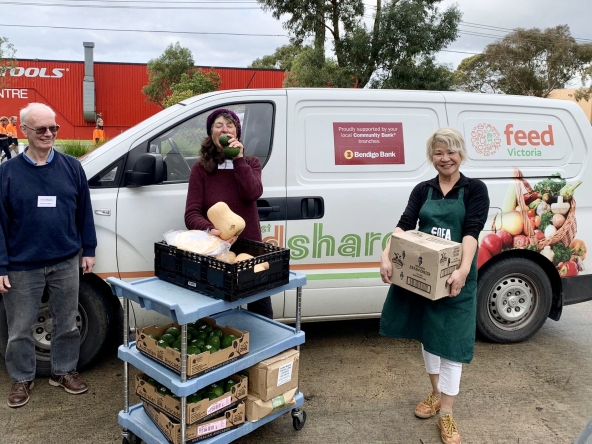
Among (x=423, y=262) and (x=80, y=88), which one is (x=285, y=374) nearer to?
(x=423, y=262)

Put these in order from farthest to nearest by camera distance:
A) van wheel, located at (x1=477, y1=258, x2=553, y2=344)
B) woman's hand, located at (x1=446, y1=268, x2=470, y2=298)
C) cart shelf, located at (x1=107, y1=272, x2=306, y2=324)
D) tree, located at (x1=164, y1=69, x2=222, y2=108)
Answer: tree, located at (x1=164, y1=69, x2=222, y2=108), van wheel, located at (x1=477, y1=258, x2=553, y2=344), woman's hand, located at (x1=446, y1=268, x2=470, y2=298), cart shelf, located at (x1=107, y1=272, x2=306, y2=324)

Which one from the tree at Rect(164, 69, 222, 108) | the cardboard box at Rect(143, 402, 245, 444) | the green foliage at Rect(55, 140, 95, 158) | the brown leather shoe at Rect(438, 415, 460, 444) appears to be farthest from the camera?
the tree at Rect(164, 69, 222, 108)

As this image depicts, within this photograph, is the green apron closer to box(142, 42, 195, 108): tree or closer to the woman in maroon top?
the woman in maroon top

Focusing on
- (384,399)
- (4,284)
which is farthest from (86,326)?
(384,399)

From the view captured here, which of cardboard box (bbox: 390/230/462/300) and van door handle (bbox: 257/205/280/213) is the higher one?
van door handle (bbox: 257/205/280/213)

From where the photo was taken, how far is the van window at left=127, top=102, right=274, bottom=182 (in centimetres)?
Answer: 388

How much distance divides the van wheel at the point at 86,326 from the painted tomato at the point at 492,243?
2948mm

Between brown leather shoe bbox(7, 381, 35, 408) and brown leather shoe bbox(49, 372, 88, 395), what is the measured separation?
0.65 feet

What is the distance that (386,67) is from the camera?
19641 mm

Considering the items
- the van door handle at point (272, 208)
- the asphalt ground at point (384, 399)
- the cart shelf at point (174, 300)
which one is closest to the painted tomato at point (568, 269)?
the asphalt ground at point (384, 399)

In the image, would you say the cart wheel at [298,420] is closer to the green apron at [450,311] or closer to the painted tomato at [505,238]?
the green apron at [450,311]

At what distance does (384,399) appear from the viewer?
3752mm

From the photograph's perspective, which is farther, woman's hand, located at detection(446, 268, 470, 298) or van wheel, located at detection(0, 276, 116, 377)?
van wheel, located at detection(0, 276, 116, 377)

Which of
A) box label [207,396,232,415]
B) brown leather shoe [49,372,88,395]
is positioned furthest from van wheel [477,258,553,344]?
brown leather shoe [49,372,88,395]
